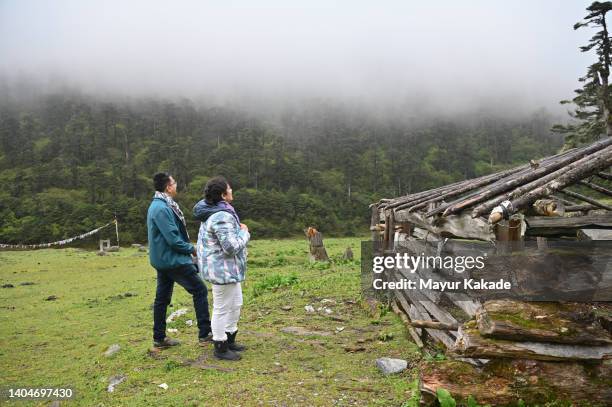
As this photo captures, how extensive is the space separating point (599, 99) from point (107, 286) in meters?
24.3

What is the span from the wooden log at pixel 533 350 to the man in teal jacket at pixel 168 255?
3793 millimetres

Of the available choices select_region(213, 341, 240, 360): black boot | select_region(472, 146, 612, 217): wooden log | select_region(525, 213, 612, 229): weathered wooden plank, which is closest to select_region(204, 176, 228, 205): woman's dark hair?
select_region(213, 341, 240, 360): black boot

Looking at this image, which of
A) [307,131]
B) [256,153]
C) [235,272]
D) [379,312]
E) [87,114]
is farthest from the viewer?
[307,131]

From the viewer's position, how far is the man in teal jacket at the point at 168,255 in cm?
612

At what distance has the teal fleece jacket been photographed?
6.09 metres

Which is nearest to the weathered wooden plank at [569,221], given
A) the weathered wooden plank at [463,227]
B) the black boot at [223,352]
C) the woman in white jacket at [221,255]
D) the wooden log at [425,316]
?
the weathered wooden plank at [463,227]

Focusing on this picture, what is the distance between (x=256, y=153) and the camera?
82.1 m

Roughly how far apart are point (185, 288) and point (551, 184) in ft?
15.5

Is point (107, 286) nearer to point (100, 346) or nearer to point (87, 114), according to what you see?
point (100, 346)

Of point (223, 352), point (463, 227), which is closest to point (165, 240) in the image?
point (223, 352)

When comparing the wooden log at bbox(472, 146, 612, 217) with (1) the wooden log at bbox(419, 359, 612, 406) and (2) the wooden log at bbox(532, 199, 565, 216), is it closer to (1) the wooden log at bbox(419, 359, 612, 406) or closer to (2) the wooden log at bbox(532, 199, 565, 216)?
(2) the wooden log at bbox(532, 199, 565, 216)

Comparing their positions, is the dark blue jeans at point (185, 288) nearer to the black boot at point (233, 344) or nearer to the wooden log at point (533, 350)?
the black boot at point (233, 344)

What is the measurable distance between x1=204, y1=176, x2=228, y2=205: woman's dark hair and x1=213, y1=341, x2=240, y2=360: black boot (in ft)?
6.15

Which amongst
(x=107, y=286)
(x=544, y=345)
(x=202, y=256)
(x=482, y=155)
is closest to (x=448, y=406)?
(x=544, y=345)
